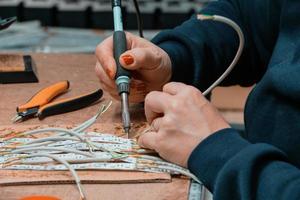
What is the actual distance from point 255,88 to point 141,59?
0.16 m

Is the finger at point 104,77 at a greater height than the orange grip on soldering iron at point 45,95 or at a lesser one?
greater

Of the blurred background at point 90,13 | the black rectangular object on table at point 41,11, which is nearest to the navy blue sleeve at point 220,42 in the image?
the blurred background at point 90,13

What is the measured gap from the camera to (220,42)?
0.93m

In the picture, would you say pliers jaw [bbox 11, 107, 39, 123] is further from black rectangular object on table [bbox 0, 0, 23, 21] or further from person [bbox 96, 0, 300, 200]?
black rectangular object on table [bbox 0, 0, 23, 21]

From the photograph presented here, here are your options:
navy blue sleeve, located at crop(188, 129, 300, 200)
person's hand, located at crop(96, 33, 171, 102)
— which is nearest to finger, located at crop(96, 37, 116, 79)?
person's hand, located at crop(96, 33, 171, 102)

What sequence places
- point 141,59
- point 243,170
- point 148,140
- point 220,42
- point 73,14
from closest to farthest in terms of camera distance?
point 243,170 < point 148,140 < point 141,59 < point 220,42 < point 73,14

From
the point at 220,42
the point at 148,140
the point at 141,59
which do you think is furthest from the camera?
the point at 220,42

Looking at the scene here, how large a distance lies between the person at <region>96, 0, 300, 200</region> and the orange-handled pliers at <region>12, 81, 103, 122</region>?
38 mm

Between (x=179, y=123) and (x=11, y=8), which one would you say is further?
(x=11, y=8)

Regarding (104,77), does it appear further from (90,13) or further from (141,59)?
(90,13)

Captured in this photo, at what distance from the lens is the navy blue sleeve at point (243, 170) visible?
0.54 metres

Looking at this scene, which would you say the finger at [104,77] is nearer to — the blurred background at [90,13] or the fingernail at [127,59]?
the fingernail at [127,59]

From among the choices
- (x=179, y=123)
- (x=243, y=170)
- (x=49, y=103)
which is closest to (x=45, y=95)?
(x=49, y=103)

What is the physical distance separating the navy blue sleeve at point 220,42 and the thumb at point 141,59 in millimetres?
63
